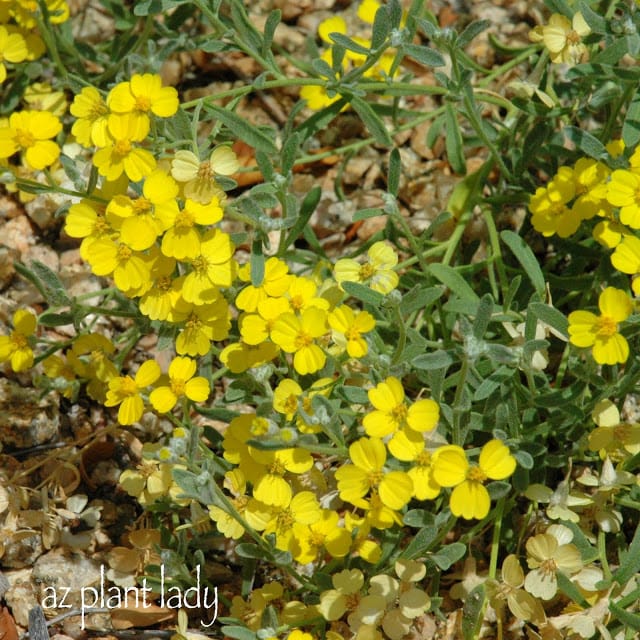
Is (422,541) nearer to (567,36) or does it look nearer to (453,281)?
(453,281)

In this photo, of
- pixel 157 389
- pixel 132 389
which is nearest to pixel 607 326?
pixel 157 389

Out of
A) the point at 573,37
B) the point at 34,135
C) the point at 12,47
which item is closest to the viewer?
the point at 573,37

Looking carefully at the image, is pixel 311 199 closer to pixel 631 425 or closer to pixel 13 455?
pixel 631 425

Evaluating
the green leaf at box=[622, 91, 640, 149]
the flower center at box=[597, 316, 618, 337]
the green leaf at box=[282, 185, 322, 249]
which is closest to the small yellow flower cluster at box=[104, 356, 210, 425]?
the green leaf at box=[282, 185, 322, 249]

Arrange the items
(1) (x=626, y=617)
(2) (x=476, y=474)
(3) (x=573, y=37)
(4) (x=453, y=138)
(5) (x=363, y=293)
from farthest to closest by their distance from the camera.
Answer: (4) (x=453, y=138)
(3) (x=573, y=37)
(5) (x=363, y=293)
(1) (x=626, y=617)
(2) (x=476, y=474)

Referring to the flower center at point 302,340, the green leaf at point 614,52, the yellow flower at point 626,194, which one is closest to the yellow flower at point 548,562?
the flower center at point 302,340
